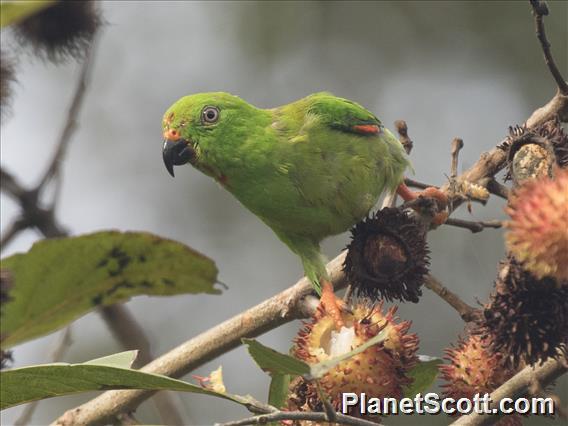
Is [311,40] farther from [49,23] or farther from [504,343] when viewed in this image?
[504,343]

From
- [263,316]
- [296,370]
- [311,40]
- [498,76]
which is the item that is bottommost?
[296,370]

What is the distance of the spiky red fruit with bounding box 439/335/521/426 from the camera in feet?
7.59

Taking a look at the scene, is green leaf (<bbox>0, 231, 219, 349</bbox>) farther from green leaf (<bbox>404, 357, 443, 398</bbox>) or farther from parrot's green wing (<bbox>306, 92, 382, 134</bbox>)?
parrot's green wing (<bbox>306, 92, 382, 134</bbox>)

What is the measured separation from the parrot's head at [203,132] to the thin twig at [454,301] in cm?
128

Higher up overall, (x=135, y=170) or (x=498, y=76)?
(x=498, y=76)

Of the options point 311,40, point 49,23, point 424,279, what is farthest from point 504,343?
point 311,40

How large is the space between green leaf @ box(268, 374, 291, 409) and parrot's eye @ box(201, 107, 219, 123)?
146 centimetres

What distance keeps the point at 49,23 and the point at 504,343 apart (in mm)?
3618

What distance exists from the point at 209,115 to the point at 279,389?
1503mm

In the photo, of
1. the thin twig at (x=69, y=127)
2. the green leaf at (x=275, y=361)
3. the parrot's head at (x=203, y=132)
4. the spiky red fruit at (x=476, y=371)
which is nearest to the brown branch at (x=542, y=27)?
the spiky red fruit at (x=476, y=371)

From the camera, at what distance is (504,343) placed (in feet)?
7.01

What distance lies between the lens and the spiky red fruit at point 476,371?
91.1 inches

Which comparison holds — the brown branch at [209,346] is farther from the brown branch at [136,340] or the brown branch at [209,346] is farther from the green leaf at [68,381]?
the green leaf at [68,381]

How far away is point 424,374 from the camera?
2.60 metres
